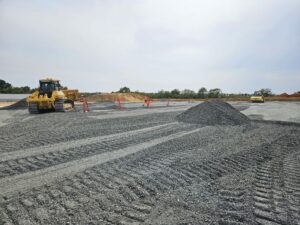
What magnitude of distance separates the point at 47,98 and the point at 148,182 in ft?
42.6

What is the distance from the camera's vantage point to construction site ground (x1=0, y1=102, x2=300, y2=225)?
2.63 metres

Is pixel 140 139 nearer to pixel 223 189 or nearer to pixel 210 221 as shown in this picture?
pixel 223 189

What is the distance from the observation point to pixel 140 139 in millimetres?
6867

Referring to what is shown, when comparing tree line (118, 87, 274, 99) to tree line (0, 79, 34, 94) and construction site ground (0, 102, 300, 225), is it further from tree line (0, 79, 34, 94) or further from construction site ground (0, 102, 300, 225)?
construction site ground (0, 102, 300, 225)

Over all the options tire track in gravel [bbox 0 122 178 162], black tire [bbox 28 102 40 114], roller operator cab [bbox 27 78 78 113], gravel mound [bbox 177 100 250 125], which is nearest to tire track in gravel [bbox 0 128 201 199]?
tire track in gravel [bbox 0 122 178 162]

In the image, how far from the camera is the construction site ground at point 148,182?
8.64ft

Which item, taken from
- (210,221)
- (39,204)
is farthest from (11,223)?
(210,221)

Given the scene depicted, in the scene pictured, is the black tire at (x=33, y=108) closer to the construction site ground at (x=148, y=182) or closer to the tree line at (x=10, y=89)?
the construction site ground at (x=148, y=182)

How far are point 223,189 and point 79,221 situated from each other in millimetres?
2135

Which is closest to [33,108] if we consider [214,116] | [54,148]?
[54,148]

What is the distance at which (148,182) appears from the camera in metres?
3.54

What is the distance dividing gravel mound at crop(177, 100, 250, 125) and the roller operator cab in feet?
27.9

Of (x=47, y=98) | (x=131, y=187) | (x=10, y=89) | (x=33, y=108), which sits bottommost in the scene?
(x=131, y=187)

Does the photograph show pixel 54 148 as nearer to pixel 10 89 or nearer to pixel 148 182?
pixel 148 182
